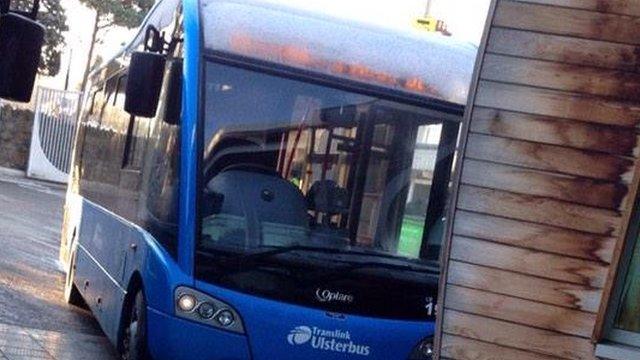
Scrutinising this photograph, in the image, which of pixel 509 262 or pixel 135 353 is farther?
pixel 135 353

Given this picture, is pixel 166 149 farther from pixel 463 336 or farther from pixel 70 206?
pixel 70 206

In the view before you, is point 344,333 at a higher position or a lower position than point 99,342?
higher

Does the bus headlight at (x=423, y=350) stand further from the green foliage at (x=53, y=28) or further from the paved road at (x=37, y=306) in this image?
the green foliage at (x=53, y=28)

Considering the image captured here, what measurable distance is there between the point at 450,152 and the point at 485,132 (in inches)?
44.8

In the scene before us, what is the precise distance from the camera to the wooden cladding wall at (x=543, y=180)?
6090mm

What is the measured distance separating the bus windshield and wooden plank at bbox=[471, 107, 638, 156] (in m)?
1.14

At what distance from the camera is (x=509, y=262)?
629 centimetres

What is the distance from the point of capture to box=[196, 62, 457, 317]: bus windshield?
701 cm

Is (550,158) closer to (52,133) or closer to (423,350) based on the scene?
(423,350)

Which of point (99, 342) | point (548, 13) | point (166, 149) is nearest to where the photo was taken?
point (548, 13)

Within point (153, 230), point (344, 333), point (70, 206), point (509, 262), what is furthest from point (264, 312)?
point (70, 206)

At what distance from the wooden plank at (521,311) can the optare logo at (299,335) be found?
104 cm


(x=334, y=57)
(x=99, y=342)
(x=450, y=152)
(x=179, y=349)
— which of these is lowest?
(x=99, y=342)

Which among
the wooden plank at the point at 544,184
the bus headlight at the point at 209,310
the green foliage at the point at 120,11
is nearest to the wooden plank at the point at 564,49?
the wooden plank at the point at 544,184
